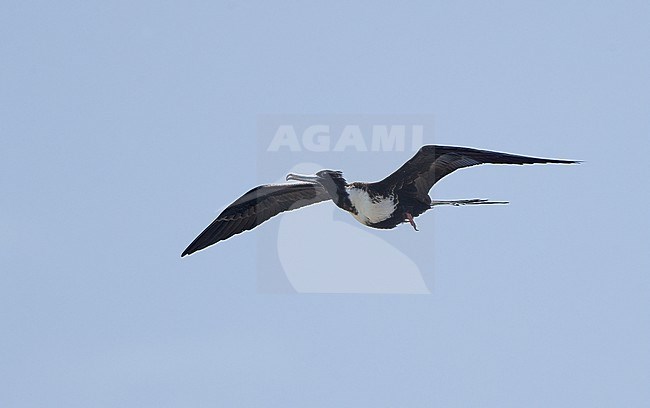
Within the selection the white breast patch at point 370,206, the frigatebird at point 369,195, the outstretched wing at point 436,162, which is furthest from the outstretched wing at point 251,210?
the outstretched wing at point 436,162

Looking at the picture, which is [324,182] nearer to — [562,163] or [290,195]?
[290,195]

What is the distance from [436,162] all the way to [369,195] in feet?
2.26

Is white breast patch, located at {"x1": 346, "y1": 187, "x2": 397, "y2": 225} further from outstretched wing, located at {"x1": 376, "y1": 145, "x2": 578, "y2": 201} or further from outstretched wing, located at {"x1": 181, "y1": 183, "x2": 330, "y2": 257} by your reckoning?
outstretched wing, located at {"x1": 181, "y1": 183, "x2": 330, "y2": 257}

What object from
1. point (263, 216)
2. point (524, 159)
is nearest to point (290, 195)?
point (263, 216)

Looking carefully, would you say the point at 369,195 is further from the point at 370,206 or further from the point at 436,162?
the point at 436,162

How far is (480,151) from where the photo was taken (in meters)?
9.19

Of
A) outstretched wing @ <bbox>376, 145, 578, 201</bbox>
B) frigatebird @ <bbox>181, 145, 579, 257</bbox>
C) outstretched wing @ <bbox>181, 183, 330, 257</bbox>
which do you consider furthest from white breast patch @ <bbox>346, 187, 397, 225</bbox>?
outstretched wing @ <bbox>181, 183, 330, 257</bbox>

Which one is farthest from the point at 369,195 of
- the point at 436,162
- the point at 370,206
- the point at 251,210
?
the point at 251,210

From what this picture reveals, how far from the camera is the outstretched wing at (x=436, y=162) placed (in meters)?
9.12

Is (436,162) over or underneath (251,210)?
over

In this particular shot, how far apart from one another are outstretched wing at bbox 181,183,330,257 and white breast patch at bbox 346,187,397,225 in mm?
836

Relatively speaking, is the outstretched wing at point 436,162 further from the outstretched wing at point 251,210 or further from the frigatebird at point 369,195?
the outstretched wing at point 251,210

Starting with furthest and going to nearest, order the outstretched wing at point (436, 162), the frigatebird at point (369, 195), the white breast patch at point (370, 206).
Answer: the white breast patch at point (370, 206) → the frigatebird at point (369, 195) → the outstretched wing at point (436, 162)

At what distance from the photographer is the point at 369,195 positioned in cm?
1011
